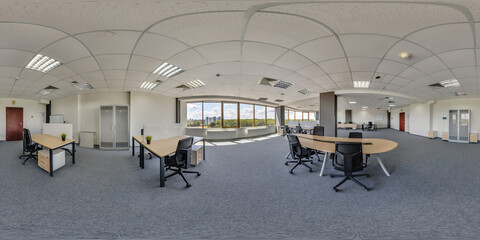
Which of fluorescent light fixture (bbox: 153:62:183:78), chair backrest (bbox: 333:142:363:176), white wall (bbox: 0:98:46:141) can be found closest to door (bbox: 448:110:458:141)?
chair backrest (bbox: 333:142:363:176)

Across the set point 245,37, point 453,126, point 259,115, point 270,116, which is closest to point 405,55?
point 245,37

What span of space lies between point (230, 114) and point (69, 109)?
726cm

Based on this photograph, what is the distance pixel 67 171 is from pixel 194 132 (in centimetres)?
515

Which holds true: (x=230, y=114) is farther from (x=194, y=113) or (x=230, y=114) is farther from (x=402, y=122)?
(x=402, y=122)

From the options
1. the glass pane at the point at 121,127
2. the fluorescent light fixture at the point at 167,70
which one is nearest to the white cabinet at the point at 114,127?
the glass pane at the point at 121,127

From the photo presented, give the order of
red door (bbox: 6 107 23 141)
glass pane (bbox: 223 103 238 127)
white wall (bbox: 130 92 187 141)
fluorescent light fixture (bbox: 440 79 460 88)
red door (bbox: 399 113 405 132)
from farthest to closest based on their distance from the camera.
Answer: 1. red door (bbox: 399 113 405 132)
2. glass pane (bbox: 223 103 238 127)
3. red door (bbox: 6 107 23 141)
4. white wall (bbox: 130 92 187 141)
5. fluorescent light fixture (bbox: 440 79 460 88)

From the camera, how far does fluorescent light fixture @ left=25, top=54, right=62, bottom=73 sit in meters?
→ 3.12

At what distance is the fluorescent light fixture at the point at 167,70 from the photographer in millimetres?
3568

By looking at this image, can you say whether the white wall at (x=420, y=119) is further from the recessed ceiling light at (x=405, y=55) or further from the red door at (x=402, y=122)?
the recessed ceiling light at (x=405, y=55)

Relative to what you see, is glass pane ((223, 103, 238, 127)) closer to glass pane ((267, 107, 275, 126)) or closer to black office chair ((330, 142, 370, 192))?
glass pane ((267, 107, 275, 126))

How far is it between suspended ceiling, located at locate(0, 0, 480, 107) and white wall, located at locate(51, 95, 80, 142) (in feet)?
10.4

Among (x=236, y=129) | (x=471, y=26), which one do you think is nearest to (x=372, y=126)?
(x=236, y=129)

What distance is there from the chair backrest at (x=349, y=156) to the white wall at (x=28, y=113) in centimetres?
1322

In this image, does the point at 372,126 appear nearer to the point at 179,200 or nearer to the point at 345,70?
the point at 345,70
